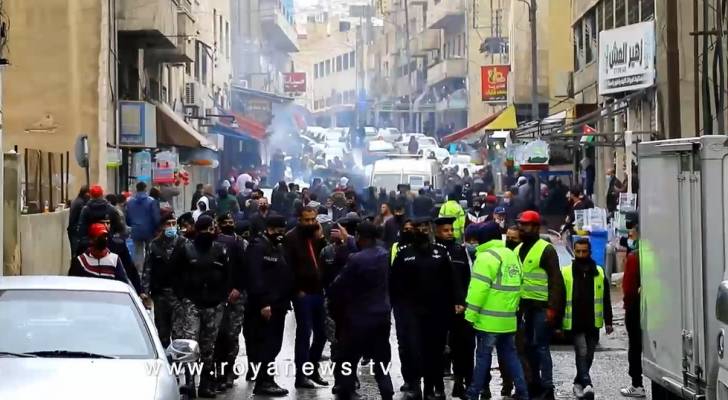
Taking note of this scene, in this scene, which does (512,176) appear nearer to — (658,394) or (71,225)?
(71,225)

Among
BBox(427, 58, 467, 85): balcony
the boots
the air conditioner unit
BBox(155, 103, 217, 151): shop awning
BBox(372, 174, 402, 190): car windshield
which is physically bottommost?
the boots

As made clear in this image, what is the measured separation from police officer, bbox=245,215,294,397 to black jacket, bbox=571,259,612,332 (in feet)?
9.03

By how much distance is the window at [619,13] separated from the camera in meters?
33.5

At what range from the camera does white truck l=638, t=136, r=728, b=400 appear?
31.1ft

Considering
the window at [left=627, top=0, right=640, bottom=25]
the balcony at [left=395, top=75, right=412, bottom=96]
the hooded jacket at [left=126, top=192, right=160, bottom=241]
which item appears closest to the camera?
the hooded jacket at [left=126, top=192, right=160, bottom=241]

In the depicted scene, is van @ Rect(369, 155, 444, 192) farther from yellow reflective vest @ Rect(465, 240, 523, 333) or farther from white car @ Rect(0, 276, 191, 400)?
white car @ Rect(0, 276, 191, 400)

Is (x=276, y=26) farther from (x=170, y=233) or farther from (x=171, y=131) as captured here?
(x=170, y=233)

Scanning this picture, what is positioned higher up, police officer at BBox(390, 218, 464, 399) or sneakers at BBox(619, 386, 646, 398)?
police officer at BBox(390, 218, 464, 399)

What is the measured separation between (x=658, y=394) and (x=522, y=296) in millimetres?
1651

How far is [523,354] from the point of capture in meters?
13.1

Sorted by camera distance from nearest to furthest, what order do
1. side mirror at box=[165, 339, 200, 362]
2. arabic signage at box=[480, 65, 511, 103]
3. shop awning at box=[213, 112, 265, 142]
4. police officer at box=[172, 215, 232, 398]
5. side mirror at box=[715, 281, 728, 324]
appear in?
side mirror at box=[715, 281, 728, 324]
side mirror at box=[165, 339, 200, 362]
police officer at box=[172, 215, 232, 398]
shop awning at box=[213, 112, 265, 142]
arabic signage at box=[480, 65, 511, 103]

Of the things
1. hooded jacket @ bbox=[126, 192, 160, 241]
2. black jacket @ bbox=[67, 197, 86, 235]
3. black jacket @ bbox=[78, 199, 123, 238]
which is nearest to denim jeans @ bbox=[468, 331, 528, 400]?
black jacket @ bbox=[78, 199, 123, 238]

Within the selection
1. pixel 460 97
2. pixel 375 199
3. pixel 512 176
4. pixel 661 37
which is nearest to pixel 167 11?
pixel 375 199

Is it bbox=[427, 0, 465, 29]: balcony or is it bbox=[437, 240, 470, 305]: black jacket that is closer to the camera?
bbox=[437, 240, 470, 305]: black jacket
